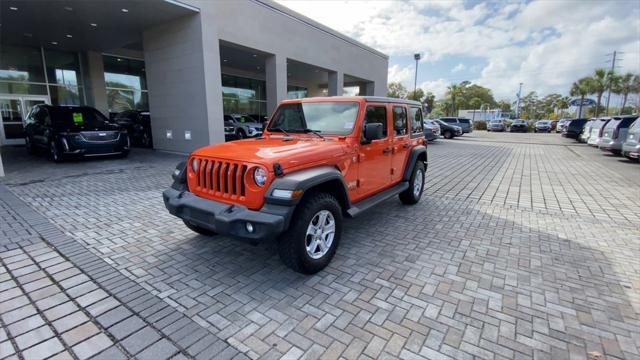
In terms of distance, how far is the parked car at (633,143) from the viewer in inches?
415

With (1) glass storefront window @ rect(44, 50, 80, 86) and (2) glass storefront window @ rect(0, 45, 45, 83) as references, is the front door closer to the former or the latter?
(2) glass storefront window @ rect(0, 45, 45, 83)

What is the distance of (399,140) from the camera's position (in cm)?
496

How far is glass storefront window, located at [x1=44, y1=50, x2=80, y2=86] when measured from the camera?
49.1 ft

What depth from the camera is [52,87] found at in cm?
1502

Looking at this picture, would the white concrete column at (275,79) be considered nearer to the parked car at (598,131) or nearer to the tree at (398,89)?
the parked car at (598,131)

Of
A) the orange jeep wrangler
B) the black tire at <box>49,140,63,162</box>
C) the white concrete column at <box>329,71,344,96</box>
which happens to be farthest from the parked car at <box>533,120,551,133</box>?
the black tire at <box>49,140,63,162</box>

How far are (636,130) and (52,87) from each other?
24.7 m

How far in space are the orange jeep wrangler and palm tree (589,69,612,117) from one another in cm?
5394

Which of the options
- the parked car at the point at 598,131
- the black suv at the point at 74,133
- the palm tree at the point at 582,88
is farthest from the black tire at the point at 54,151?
the palm tree at the point at 582,88

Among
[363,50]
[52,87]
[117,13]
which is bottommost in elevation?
[52,87]

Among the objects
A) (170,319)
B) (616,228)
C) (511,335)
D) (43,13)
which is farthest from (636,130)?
(43,13)

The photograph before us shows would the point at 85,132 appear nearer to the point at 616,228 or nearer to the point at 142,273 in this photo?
the point at 142,273

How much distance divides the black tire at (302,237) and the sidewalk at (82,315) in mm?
942

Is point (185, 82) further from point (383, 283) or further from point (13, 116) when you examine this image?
point (383, 283)
